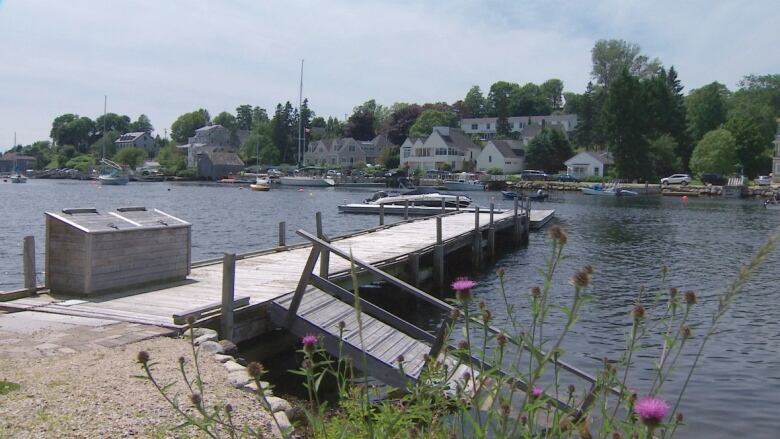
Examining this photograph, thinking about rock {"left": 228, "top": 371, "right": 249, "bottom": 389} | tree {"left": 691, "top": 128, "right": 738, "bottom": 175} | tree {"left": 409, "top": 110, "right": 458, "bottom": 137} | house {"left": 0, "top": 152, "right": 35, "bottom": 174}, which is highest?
tree {"left": 409, "top": 110, "right": 458, "bottom": 137}

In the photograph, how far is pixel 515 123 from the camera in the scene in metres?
140

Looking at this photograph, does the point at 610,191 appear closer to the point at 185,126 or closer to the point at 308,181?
the point at 308,181

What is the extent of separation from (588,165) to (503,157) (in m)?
14.0

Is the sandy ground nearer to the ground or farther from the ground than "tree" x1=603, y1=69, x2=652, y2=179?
nearer to the ground

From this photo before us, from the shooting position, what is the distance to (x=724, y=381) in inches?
465

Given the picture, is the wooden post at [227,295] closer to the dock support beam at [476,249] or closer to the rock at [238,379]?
the rock at [238,379]

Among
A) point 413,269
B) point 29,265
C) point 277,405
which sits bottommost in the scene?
point 413,269

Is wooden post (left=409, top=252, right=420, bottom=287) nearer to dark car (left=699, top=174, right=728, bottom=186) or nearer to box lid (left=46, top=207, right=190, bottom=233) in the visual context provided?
box lid (left=46, top=207, right=190, bottom=233)

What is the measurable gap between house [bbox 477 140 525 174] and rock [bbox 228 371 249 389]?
331 ft

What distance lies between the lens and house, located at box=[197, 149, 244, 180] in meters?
131

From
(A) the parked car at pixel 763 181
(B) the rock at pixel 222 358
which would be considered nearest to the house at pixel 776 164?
(A) the parked car at pixel 763 181

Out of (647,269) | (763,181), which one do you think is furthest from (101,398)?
(763,181)

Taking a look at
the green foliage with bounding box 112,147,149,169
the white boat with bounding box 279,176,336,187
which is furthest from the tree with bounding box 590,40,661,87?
the green foliage with bounding box 112,147,149,169

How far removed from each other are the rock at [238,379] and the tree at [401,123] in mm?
129689
